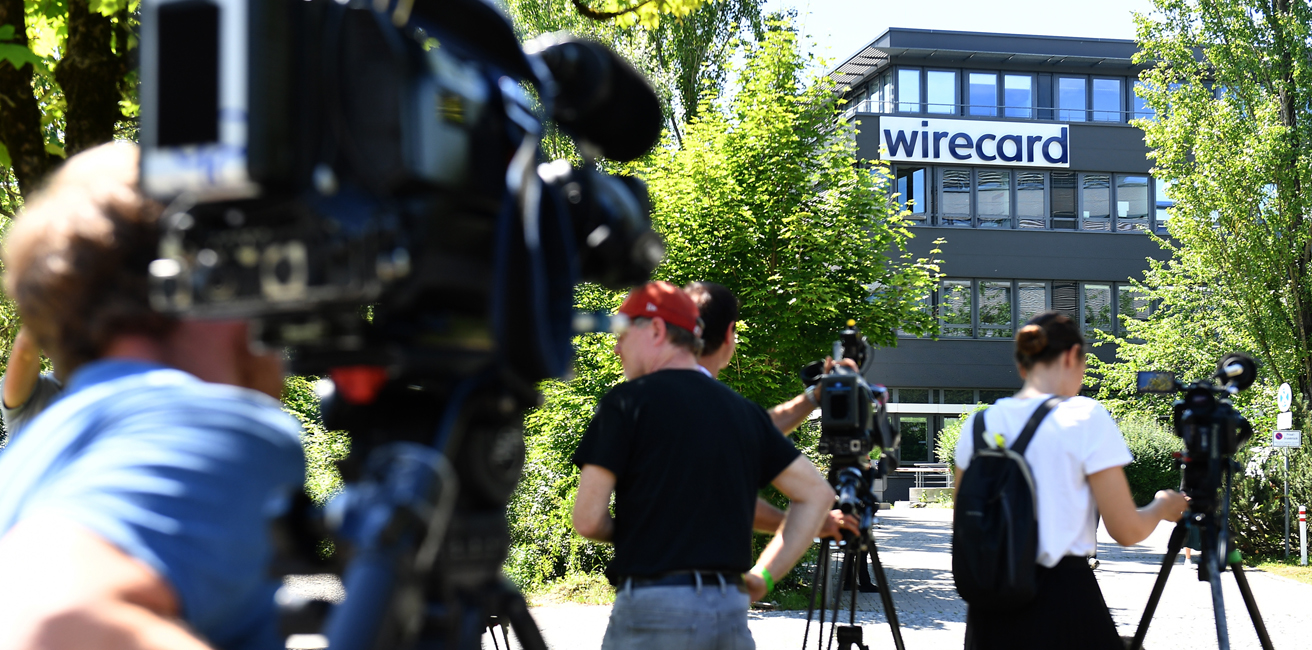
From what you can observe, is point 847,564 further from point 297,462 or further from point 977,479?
point 297,462

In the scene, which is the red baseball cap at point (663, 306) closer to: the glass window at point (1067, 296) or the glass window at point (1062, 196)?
the glass window at point (1067, 296)

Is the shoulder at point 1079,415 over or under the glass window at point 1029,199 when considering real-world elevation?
under

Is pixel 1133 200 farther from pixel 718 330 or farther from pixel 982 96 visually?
pixel 718 330

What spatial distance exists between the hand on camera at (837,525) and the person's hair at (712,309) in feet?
2.69

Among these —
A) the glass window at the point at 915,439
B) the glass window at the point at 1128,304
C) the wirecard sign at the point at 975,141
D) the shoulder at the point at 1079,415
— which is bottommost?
the glass window at the point at 915,439

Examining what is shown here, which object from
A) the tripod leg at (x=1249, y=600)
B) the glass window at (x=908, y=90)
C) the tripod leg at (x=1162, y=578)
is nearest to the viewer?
the tripod leg at (x=1162, y=578)

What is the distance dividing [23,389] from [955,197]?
37.3 metres

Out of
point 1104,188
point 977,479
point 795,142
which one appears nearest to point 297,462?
point 977,479

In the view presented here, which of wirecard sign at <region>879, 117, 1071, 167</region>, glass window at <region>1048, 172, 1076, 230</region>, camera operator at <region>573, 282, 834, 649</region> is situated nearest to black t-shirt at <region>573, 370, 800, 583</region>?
camera operator at <region>573, 282, 834, 649</region>

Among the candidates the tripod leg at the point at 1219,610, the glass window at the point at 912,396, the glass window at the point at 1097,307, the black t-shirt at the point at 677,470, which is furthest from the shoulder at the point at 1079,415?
the glass window at the point at 1097,307

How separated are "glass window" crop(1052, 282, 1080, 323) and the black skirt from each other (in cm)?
3772

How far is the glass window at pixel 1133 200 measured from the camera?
39.8m

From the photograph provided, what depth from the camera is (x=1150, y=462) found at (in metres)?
29.7

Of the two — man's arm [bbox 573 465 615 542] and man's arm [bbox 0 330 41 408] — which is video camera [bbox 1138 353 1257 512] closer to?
man's arm [bbox 573 465 615 542]
